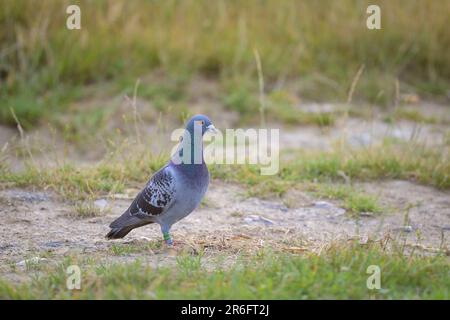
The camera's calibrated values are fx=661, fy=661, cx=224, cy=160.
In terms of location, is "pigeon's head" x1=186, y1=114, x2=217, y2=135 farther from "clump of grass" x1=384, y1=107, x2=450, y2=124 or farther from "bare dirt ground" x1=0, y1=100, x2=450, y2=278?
"clump of grass" x1=384, y1=107, x2=450, y2=124

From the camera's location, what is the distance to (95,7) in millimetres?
8367

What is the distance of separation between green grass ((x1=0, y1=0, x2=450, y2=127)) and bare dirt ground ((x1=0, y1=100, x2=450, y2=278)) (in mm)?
2418

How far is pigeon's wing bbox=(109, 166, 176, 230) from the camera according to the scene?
162 inches

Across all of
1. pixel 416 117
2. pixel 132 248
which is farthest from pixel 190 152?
pixel 416 117

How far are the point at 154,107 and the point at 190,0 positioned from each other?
2017mm

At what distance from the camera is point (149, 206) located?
413 cm

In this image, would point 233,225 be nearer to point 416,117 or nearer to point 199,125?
point 199,125

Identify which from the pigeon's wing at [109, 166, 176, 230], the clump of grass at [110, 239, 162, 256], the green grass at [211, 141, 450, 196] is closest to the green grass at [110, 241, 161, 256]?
the clump of grass at [110, 239, 162, 256]

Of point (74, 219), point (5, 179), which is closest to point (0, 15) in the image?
point (5, 179)

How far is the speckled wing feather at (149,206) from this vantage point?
411 centimetres

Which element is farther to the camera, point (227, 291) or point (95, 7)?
point (95, 7)

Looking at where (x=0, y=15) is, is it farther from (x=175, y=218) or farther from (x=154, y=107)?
(x=175, y=218)

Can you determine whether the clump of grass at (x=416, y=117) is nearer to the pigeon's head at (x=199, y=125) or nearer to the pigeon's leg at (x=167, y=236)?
the pigeon's head at (x=199, y=125)

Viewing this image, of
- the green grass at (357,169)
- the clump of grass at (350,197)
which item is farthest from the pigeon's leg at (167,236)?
the clump of grass at (350,197)
